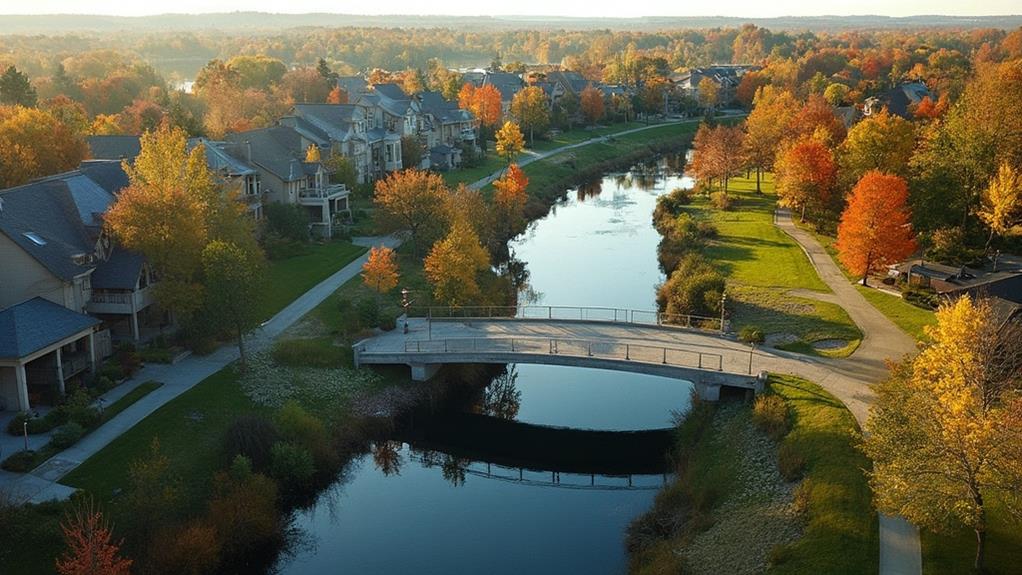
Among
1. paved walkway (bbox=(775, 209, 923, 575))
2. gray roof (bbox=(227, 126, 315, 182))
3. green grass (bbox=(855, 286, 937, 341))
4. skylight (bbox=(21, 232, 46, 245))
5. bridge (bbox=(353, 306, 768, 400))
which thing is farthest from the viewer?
gray roof (bbox=(227, 126, 315, 182))

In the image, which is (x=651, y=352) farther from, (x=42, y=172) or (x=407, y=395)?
(x=42, y=172)

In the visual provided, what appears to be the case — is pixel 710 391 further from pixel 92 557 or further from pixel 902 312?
pixel 92 557

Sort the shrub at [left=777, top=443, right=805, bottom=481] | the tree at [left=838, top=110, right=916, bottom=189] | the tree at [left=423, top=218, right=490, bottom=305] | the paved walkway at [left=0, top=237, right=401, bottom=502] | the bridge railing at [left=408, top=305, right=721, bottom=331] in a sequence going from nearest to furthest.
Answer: the paved walkway at [left=0, top=237, right=401, bottom=502] < the shrub at [left=777, top=443, right=805, bottom=481] < the bridge railing at [left=408, top=305, right=721, bottom=331] < the tree at [left=423, top=218, right=490, bottom=305] < the tree at [left=838, top=110, right=916, bottom=189]

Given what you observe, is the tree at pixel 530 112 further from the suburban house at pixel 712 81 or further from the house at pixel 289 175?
the suburban house at pixel 712 81

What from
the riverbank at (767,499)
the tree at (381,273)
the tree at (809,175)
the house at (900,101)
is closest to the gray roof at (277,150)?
the tree at (381,273)

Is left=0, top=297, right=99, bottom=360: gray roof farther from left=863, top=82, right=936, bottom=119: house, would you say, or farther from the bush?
left=863, top=82, right=936, bottom=119: house

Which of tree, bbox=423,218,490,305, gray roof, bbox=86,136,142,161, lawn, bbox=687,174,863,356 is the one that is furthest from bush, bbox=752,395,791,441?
gray roof, bbox=86,136,142,161
